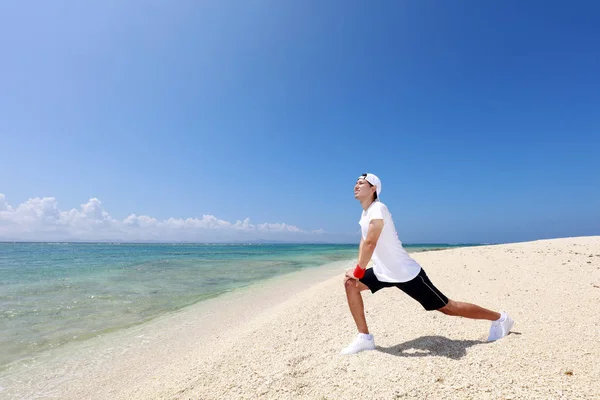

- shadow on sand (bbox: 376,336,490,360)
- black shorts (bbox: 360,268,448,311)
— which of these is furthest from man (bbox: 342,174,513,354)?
shadow on sand (bbox: 376,336,490,360)

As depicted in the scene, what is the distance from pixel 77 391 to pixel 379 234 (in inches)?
197

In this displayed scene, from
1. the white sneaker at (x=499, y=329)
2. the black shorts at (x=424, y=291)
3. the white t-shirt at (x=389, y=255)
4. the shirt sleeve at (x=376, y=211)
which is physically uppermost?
the shirt sleeve at (x=376, y=211)

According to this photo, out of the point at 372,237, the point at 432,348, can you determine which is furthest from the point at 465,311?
the point at 372,237

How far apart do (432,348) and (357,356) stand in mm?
1021

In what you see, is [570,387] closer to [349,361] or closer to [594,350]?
[594,350]

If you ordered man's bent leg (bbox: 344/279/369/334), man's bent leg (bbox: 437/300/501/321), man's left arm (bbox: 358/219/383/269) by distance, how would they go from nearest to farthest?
man's left arm (bbox: 358/219/383/269) → man's bent leg (bbox: 437/300/501/321) → man's bent leg (bbox: 344/279/369/334)

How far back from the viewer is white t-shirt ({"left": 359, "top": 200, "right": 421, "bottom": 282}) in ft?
12.6

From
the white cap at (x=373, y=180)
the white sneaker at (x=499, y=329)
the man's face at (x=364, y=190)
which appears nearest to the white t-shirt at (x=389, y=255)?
the man's face at (x=364, y=190)

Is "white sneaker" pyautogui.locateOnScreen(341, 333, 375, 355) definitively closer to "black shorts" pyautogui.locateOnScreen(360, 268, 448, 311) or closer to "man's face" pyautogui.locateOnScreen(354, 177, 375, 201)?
"black shorts" pyautogui.locateOnScreen(360, 268, 448, 311)

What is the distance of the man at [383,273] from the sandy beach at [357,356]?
12.1 inches

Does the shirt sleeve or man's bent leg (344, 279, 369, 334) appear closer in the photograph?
the shirt sleeve

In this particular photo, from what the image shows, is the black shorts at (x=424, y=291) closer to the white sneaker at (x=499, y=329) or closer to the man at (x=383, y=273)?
the man at (x=383, y=273)

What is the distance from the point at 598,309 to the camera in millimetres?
5301

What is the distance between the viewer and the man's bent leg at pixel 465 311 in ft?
13.0
